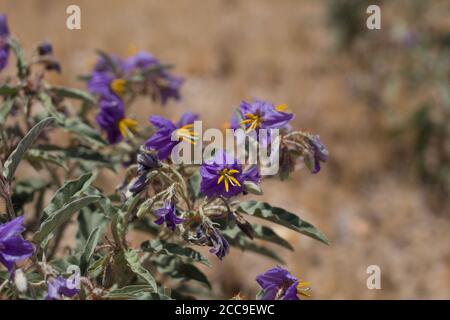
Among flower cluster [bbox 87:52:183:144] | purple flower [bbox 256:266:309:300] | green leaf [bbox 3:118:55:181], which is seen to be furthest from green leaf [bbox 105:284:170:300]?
flower cluster [bbox 87:52:183:144]

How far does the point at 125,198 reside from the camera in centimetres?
164

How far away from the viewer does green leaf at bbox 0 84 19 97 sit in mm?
1901

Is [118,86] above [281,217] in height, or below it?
above

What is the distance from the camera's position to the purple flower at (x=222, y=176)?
59.1 inches

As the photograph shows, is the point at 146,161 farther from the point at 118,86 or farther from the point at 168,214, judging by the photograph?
the point at 118,86

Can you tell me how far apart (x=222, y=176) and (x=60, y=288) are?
1.45 ft

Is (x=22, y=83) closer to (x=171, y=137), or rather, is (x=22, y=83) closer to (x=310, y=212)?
(x=171, y=137)

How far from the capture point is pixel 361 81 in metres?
4.92

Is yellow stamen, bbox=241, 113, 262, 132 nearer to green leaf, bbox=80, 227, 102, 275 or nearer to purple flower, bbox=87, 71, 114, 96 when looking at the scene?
green leaf, bbox=80, 227, 102, 275

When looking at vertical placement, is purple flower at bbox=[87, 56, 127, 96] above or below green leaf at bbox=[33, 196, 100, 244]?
Result: above

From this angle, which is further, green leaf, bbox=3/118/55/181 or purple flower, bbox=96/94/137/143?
purple flower, bbox=96/94/137/143

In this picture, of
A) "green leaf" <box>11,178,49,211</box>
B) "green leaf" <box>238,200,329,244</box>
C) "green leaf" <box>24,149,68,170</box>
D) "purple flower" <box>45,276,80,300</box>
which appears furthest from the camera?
"green leaf" <box>11,178,49,211</box>

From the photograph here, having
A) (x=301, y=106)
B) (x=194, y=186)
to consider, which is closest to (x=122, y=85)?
(x=194, y=186)

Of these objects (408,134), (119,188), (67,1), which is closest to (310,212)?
(408,134)
